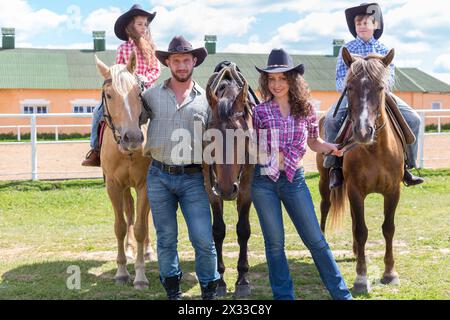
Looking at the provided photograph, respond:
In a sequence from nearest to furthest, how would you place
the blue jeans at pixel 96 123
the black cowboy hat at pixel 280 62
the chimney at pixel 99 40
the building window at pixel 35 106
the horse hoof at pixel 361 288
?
the black cowboy hat at pixel 280 62 → the horse hoof at pixel 361 288 → the blue jeans at pixel 96 123 → the building window at pixel 35 106 → the chimney at pixel 99 40

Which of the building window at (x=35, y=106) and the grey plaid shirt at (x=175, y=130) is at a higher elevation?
the building window at (x=35, y=106)

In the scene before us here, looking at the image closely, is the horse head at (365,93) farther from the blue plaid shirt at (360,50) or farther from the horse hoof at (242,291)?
the horse hoof at (242,291)

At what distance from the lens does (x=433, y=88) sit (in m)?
39.6

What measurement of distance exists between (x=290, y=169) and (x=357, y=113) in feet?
2.99

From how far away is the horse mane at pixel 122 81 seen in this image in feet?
16.4

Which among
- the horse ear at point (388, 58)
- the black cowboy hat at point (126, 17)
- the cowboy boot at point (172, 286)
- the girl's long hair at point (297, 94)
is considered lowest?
the cowboy boot at point (172, 286)

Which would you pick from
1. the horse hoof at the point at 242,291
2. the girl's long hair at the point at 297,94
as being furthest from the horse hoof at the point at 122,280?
the girl's long hair at the point at 297,94

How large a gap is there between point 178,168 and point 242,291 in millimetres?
1486

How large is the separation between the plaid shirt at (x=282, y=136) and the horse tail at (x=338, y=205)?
252cm

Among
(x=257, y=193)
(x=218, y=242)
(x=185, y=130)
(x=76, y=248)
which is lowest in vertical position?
(x=76, y=248)

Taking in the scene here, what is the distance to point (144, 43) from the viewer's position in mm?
6281

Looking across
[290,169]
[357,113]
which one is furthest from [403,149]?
[290,169]

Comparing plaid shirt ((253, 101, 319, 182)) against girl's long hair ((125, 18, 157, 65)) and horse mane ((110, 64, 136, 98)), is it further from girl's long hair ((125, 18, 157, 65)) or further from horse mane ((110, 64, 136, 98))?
girl's long hair ((125, 18, 157, 65))
